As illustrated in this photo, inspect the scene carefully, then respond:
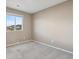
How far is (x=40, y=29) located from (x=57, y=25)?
1472 millimetres

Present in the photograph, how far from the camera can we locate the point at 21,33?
17.6 ft

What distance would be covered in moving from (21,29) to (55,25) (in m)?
2.54

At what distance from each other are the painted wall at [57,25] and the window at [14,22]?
1301 mm

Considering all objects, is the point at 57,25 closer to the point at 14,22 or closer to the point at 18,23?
the point at 18,23

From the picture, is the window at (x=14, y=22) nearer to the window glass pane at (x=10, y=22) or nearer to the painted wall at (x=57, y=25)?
the window glass pane at (x=10, y=22)

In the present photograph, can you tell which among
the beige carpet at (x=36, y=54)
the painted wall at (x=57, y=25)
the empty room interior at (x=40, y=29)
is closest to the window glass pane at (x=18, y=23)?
the empty room interior at (x=40, y=29)

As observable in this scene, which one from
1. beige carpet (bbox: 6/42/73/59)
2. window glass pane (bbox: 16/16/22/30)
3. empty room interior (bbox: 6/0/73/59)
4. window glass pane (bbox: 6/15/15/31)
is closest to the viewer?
beige carpet (bbox: 6/42/73/59)

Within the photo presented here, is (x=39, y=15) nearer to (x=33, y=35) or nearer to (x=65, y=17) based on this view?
(x=33, y=35)

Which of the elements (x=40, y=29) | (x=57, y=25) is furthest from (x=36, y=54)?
(x=40, y=29)

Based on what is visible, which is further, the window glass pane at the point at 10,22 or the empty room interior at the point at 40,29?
the window glass pane at the point at 10,22

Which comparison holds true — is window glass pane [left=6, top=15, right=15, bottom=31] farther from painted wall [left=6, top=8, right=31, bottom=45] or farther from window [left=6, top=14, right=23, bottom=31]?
painted wall [left=6, top=8, right=31, bottom=45]

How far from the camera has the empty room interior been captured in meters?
3.49

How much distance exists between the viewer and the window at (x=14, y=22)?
4.68 metres

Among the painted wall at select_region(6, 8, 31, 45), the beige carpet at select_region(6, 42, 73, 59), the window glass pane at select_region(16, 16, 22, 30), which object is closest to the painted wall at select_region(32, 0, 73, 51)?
the beige carpet at select_region(6, 42, 73, 59)
